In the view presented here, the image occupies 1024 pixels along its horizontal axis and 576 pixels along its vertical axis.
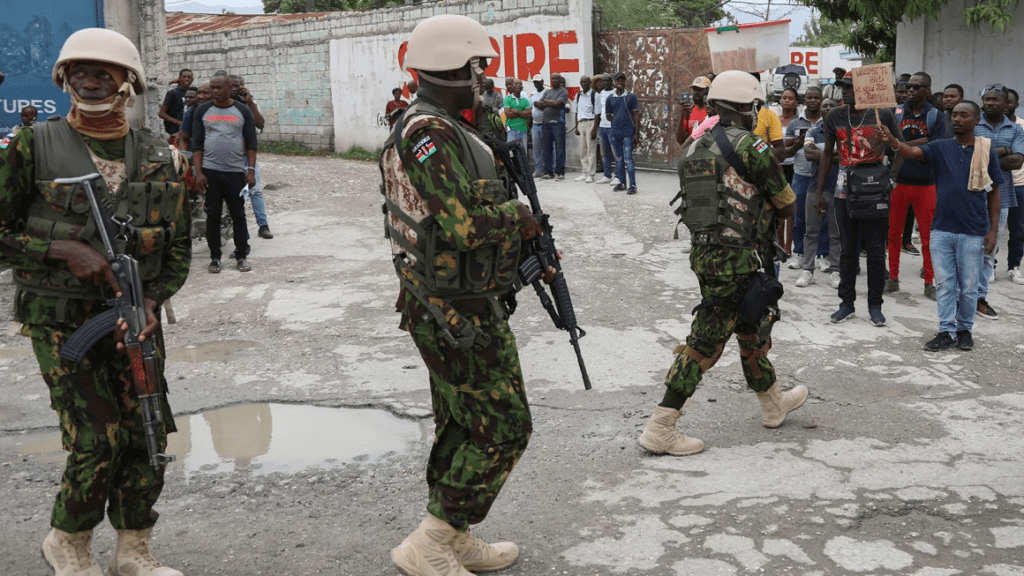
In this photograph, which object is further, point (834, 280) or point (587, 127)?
point (587, 127)

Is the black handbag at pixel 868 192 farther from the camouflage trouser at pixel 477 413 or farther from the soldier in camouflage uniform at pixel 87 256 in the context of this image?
the soldier in camouflage uniform at pixel 87 256

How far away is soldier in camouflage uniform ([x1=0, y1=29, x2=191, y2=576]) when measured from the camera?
10.1ft

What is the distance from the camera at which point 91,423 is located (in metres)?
3.13

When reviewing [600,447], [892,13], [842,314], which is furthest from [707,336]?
[892,13]

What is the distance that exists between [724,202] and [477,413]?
6.52 ft

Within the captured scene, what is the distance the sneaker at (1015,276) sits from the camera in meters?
8.66

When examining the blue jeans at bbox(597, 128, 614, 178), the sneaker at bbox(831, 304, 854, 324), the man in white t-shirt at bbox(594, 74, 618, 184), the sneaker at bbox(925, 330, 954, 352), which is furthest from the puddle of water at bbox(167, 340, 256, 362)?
the blue jeans at bbox(597, 128, 614, 178)

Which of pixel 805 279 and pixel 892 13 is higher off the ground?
pixel 892 13

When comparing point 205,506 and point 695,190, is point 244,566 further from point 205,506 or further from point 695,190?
point 695,190

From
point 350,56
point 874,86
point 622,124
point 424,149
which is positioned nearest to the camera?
point 424,149

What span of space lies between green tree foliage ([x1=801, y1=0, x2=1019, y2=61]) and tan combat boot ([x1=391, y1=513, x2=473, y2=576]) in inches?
390

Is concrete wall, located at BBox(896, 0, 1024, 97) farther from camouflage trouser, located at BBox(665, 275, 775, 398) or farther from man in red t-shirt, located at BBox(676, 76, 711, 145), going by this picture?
camouflage trouser, located at BBox(665, 275, 775, 398)

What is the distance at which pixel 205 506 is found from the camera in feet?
13.5

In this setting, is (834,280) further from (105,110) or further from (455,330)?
(105,110)
